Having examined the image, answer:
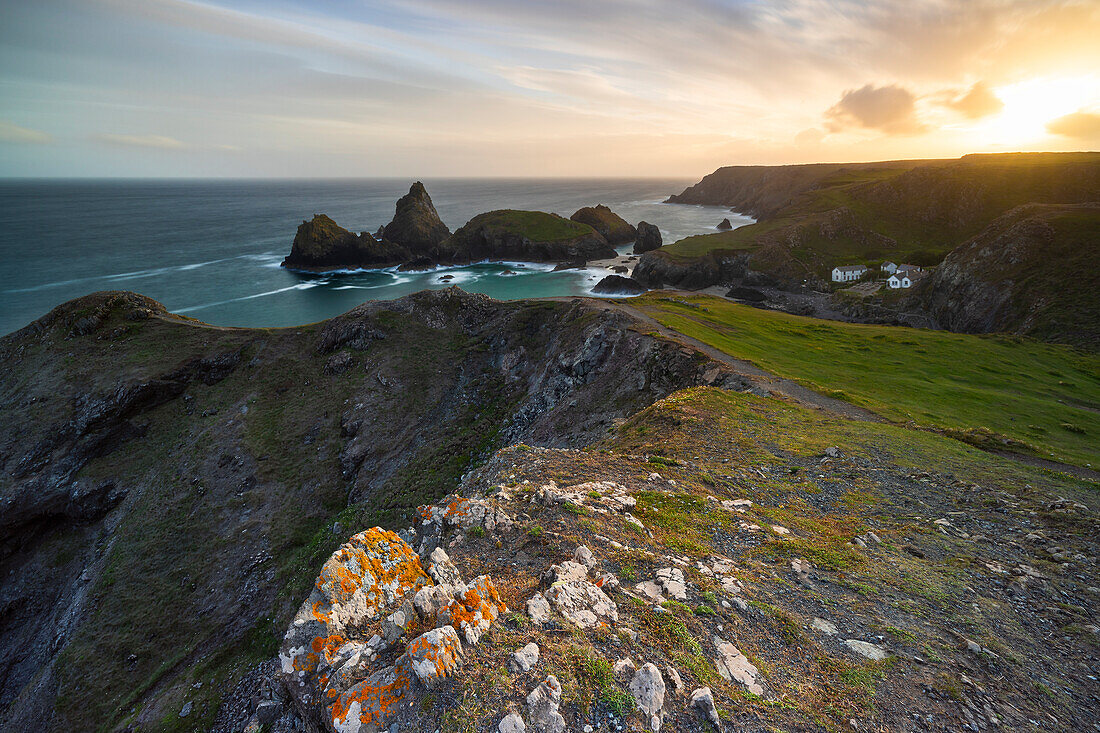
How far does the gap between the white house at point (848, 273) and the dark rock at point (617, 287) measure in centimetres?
4372

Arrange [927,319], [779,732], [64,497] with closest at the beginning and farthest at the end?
[779,732], [64,497], [927,319]

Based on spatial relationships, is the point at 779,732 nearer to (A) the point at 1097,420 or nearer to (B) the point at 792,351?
(A) the point at 1097,420

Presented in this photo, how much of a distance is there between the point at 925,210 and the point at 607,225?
95.3 metres

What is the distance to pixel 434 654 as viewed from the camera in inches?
245

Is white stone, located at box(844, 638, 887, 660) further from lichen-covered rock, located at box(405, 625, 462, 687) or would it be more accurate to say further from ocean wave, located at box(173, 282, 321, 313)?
ocean wave, located at box(173, 282, 321, 313)

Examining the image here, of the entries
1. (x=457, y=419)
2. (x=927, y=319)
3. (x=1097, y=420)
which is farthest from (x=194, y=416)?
(x=927, y=319)

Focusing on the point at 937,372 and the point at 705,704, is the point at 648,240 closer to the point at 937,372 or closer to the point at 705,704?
the point at 937,372

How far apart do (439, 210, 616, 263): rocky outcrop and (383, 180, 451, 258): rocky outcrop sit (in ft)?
17.3

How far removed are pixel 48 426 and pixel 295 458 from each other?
23.3 meters

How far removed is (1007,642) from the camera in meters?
8.29

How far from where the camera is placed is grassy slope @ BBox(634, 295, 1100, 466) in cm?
2488

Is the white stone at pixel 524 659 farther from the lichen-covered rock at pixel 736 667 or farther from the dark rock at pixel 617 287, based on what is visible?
the dark rock at pixel 617 287

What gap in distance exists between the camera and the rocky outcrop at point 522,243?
136 metres

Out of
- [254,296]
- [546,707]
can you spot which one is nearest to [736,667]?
[546,707]
